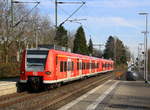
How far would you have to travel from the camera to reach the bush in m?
39.2

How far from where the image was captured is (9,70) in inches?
1636

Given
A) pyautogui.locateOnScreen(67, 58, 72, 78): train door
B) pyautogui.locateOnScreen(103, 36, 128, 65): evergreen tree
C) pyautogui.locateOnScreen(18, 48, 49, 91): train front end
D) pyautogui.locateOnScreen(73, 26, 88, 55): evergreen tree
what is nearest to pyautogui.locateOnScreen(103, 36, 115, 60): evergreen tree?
pyautogui.locateOnScreen(103, 36, 128, 65): evergreen tree

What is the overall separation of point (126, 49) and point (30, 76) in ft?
450

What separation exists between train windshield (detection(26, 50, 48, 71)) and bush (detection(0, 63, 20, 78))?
1591 centimetres

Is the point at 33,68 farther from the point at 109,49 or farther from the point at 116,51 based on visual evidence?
the point at 116,51

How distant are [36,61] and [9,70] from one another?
64.7 feet

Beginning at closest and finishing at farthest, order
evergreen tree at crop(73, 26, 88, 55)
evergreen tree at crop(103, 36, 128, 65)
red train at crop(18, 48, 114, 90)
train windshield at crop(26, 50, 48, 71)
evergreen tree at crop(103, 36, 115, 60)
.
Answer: red train at crop(18, 48, 114, 90)
train windshield at crop(26, 50, 48, 71)
evergreen tree at crop(73, 26, 88, 55)
evergreen tree at crop(103, 36, 115, 60)
evergreen tree at crop(103, 36, 128, 65)

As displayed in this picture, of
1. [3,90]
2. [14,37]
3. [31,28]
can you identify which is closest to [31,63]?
[3,90]

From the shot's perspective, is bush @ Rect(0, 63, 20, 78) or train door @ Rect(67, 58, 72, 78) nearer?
train door @ Rect(67, 58, 72, 78)

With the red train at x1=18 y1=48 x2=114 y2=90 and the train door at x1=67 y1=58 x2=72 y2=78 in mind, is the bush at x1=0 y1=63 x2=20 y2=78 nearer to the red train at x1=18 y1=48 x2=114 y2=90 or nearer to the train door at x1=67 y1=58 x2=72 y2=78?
the train door at x1=67 y1=58 x2=72 y2=78

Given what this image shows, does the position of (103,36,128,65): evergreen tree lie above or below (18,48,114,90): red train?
above

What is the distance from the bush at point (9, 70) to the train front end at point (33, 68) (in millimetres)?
15762

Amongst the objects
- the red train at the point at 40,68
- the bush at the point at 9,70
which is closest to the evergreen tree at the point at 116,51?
the bush at the point at 9,70

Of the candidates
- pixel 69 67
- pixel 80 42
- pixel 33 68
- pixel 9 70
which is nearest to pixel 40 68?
pixel 33 68
